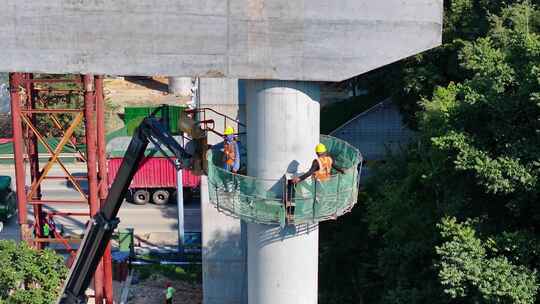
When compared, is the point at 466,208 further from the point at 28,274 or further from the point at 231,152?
the point at 28,274

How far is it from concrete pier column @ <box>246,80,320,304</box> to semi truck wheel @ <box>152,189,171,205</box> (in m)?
24.1

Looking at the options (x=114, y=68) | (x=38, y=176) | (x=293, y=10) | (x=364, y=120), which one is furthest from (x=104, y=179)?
(x=364, y=120)

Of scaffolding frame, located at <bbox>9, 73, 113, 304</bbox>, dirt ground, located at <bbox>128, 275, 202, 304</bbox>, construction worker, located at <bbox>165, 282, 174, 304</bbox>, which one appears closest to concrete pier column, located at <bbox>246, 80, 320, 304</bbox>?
scaffolding frame, located at <bbox>9, 73, 113, 304</bbox>

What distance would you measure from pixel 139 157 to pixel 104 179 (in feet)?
22.4

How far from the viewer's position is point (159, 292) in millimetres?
27984

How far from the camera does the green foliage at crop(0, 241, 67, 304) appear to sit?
21.4 m

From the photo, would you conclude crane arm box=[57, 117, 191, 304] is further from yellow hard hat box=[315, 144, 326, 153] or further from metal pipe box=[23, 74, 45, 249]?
metal pipe box=[23, 74, 45, 249]

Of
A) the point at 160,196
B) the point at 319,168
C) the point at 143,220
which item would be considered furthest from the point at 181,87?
the point at 319,168

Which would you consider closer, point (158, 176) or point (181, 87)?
point (158, 176)

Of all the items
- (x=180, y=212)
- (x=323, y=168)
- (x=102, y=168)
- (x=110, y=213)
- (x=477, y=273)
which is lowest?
(x=180, y=212)

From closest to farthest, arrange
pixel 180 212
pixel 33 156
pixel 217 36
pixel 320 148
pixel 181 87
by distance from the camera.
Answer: pixel 217 36
pixel 320 148
pixel 33 156
pixel 180 212
pixel 181 87

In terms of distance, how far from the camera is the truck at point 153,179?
36.6 metres

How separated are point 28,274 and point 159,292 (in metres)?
7.10

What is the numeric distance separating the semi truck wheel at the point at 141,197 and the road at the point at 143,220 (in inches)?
8.9
